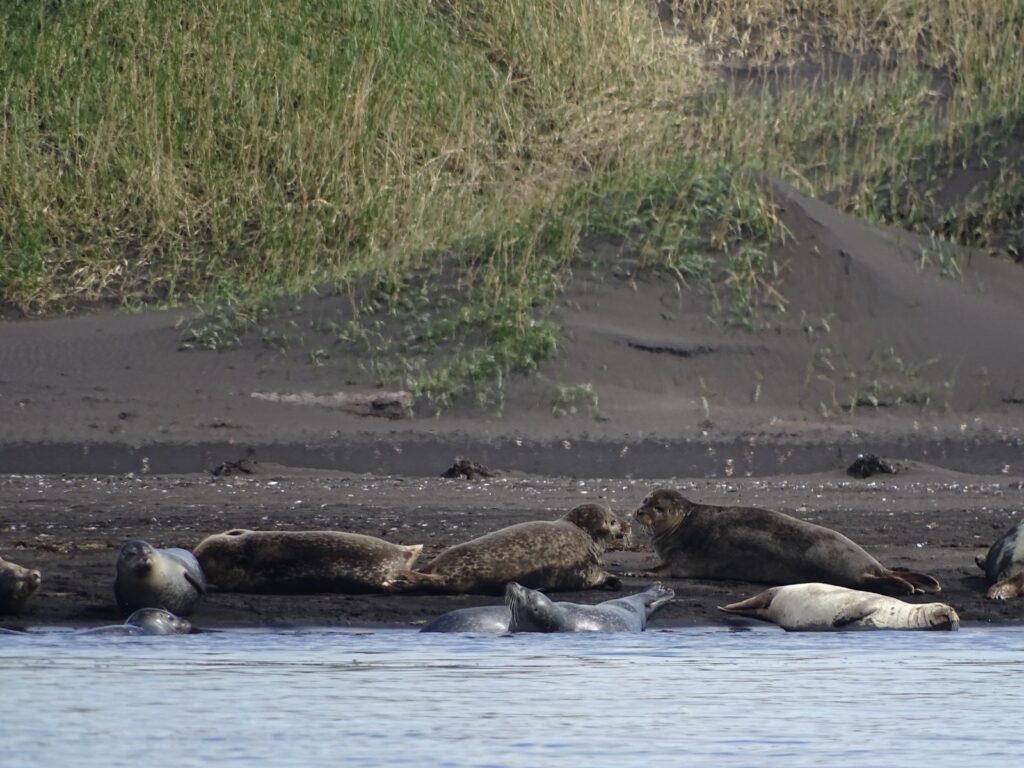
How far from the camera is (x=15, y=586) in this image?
633cm

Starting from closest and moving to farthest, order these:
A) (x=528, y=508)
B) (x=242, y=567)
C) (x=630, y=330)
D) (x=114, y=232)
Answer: (x=242, y=567) < (x=528, y=508) < (x=630, y=330) < (x=114, y=232)

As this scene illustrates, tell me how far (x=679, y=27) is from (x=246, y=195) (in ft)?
18.3

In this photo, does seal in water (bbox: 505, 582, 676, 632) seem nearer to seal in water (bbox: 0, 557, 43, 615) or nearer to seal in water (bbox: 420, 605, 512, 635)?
seal in water (bbox: 420, 605, 512, 635)

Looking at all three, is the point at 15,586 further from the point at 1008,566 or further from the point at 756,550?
the point at 1008,566

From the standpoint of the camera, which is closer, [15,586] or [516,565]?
[15,586]

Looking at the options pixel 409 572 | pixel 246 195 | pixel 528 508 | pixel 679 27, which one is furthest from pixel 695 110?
pixel 409 572

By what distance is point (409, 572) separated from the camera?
6.83 meters

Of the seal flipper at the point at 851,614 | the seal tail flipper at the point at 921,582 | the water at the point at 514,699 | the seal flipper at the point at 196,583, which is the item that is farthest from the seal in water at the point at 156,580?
the seal tail flipper at the point at 921,582

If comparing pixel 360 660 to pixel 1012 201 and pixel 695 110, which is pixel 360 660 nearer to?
pixel 1012 201

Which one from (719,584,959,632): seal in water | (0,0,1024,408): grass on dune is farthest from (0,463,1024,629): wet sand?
(0,0,1024,408): grass on dune

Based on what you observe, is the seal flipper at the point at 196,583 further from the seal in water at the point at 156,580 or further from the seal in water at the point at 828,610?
the seal in water at the point at 828,610

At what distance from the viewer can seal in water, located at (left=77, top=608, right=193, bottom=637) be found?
614cm

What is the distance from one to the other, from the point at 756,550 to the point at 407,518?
1.83 m

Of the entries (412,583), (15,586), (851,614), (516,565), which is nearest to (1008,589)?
(851,614)
